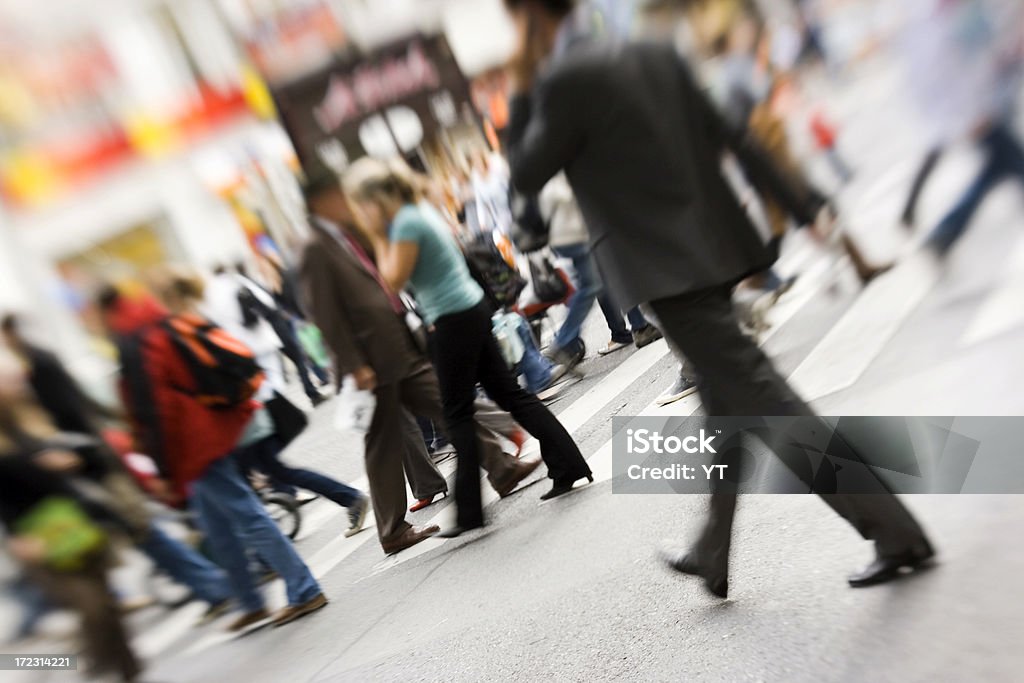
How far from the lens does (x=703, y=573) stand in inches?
130

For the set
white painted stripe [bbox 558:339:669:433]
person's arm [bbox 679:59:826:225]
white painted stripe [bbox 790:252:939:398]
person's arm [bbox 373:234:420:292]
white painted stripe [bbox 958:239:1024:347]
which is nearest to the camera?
person's arm [bbox 679:59:826:225]

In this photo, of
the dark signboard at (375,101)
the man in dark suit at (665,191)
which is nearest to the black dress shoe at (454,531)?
the man in dark suit at (665,191)

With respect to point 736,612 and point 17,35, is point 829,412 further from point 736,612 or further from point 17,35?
point 17,35

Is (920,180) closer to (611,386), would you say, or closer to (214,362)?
(611,386)

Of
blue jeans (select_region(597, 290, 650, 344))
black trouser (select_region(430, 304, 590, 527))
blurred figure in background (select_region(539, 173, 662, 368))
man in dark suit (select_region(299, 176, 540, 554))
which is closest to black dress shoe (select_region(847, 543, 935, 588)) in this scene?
black trouser (select_region(430, 304, 590, 527))

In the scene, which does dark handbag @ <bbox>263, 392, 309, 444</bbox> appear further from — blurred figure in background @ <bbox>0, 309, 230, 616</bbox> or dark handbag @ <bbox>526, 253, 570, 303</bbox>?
dark handbag @ <bbox>526, 253, 570, 303</bbox>

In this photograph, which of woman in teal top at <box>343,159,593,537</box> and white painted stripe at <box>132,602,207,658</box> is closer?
woman in teal top at <box>343,159,593,537</box>

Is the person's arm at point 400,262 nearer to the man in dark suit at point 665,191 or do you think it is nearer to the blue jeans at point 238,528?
the blue jeans at point 238,528

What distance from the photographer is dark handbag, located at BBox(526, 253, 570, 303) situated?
8.17 m

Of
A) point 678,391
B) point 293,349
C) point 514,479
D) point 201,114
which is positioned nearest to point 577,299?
point 678,391

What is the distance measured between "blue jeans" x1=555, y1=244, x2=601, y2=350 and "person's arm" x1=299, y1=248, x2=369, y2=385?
2.89 m

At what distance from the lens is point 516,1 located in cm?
310

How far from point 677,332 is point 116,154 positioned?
1559 cm

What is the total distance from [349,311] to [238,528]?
1263mm
